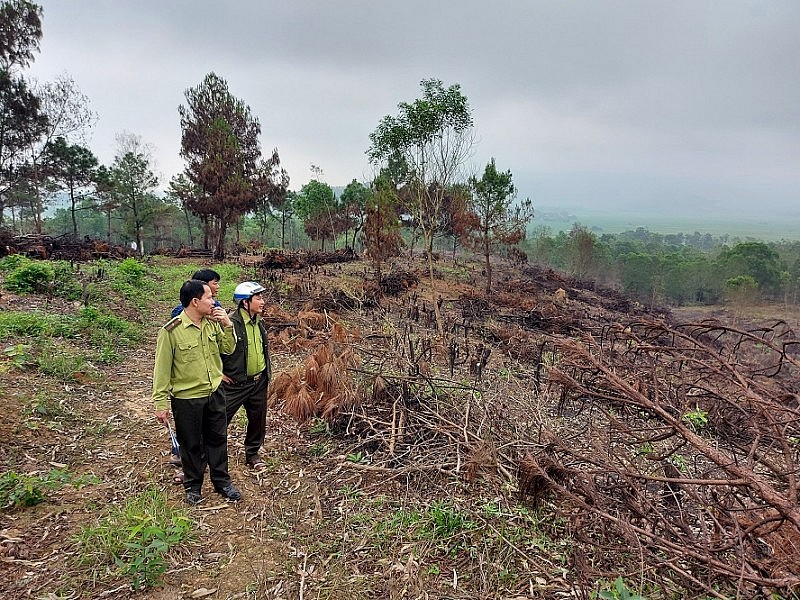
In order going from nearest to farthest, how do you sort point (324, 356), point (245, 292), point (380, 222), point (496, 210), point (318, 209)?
point (245, 292) < point (324, 356) < point (380, 222) < point (496, 210) < point (318, 209)

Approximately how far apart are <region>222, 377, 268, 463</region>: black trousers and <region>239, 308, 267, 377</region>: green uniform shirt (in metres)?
0.12

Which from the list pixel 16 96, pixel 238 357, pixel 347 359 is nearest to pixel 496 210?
pixel 347 359

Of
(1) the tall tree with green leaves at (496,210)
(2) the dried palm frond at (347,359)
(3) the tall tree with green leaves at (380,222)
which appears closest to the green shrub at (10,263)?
(2) the dried palm frond at (347,359)

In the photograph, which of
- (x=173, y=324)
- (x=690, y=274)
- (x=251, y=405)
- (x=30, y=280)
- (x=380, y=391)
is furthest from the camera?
(x=690, y=274)

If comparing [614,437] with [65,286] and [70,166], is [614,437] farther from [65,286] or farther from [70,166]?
[70,166]

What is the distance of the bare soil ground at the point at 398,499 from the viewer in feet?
8.05

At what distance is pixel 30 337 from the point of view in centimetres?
575

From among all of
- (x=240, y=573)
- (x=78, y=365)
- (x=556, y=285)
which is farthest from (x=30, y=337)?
(x=556, y=285)

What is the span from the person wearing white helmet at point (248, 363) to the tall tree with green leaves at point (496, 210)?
50.1ft

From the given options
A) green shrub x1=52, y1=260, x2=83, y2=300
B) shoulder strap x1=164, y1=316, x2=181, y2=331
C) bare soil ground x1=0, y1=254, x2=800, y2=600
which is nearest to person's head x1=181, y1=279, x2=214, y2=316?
shoulder strap x1=164, y1=316, x2=181, y2=331

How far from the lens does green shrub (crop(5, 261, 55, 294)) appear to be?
7.85m

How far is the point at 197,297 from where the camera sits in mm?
3041

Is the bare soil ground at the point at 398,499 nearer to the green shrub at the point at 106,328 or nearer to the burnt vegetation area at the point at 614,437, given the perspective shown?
the burnt vegetation area at the point at 614,437

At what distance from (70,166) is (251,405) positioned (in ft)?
91.1
